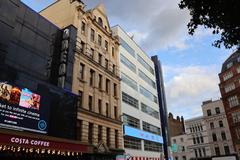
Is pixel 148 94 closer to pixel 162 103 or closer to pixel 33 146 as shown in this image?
pixel 162 103

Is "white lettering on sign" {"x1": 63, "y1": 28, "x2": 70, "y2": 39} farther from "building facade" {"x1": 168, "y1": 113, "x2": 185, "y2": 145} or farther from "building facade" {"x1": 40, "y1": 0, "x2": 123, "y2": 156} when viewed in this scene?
"building facade" {"x1": 168, "y1": 113, "x2": 185, "y2": 145}

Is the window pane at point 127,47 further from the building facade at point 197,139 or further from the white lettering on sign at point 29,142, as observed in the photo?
the building facade at point 197,139

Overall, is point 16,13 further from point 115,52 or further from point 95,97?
point 115,52

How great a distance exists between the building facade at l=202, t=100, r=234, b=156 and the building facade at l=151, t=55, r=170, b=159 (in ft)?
47.6

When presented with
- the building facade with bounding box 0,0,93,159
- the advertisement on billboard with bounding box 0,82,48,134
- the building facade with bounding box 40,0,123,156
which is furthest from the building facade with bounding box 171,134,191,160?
the advertisement on billboard with bounding box 0,82,48,134

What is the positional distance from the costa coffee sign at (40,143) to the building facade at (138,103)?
47.3 feet

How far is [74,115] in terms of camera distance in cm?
2462

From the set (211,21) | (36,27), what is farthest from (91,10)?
(211,21)

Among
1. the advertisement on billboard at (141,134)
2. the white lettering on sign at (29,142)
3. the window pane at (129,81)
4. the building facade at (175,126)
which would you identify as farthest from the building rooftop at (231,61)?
the white lettering on sign at (29,142)

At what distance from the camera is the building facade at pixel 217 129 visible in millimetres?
58672

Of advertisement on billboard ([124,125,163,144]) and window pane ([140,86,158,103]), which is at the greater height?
window pane ([140,86,158,103])

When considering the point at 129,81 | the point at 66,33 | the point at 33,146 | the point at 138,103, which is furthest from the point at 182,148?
the point at 33,146

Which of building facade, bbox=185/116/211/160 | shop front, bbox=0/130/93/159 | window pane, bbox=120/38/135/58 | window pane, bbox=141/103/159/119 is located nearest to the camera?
shop front, bbox=0/130/93/159

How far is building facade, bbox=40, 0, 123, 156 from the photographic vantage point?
91.2 feet
